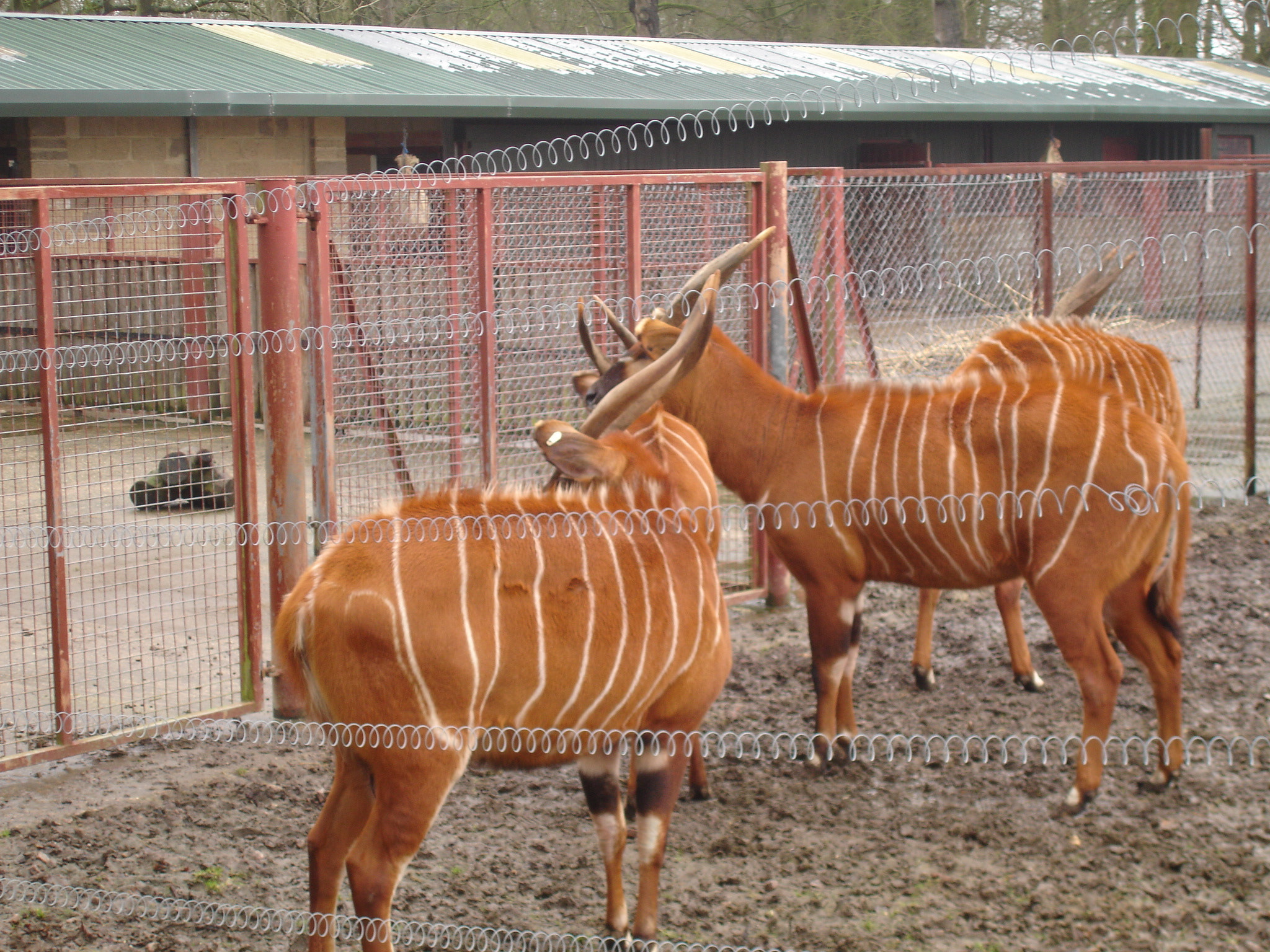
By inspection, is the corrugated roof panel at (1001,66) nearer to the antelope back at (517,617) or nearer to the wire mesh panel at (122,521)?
the wire mesh panel at (122,521)

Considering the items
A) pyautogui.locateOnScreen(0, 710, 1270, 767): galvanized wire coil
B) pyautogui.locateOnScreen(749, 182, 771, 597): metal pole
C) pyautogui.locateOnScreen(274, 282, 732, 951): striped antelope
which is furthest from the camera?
pyautogui.locateOnScreen(749, 182, 771, 597): metal pole

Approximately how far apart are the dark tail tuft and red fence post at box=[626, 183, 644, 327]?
230 cm

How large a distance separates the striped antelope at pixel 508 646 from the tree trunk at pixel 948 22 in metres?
22.9

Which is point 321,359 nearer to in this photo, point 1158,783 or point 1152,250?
point 1158,783

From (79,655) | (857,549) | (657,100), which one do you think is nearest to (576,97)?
(657,100)

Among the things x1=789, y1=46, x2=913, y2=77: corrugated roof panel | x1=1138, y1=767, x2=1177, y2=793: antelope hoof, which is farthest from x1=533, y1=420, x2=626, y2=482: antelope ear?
x1=789, y1=46, x2=913, y2=77: corrugated roof panel

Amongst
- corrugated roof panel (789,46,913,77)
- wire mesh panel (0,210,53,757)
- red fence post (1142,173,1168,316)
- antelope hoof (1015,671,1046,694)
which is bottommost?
antelope hoof (1015,671,1046,694)

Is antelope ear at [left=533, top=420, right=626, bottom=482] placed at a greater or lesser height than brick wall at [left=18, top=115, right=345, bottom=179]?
lesser

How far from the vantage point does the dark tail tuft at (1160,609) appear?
166 inches

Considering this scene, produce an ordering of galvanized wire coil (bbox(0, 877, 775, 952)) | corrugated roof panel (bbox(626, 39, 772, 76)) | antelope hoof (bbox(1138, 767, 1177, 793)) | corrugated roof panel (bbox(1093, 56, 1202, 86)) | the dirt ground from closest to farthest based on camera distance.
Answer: galvanized wire coil (bbox(0, 877, 775, 952))
the dirt ground
antelope hoof (bbox(1138, 767, 1177, 793))
corrugated roof panel (bbox(626, 39, 772, 76))
corrugated roof panel (bbox(1093, 56, 1202, 86))

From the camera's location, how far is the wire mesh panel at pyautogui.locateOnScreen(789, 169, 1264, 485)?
27.5 ft

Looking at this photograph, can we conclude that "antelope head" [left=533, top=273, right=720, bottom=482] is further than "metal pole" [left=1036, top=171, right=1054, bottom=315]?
No

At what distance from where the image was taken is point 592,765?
328cm

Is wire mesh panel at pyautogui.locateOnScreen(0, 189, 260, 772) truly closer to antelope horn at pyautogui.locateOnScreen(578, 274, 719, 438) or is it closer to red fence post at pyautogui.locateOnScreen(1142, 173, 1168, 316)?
antelope horn at pyautogui.locateOnScreen(578, 274, 719, 438)
